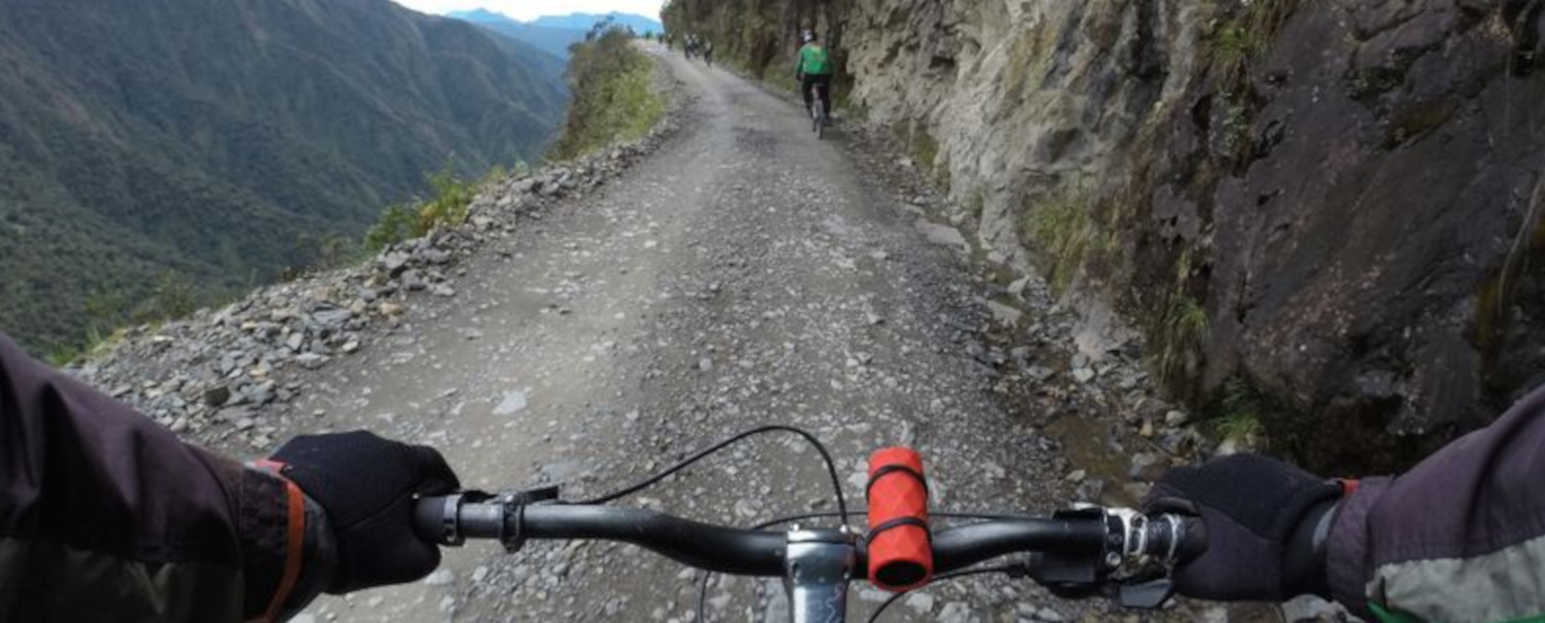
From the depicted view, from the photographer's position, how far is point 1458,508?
1259mm

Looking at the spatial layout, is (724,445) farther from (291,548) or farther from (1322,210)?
(1322,210)

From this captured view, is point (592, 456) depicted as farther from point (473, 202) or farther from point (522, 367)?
point (473, 202)

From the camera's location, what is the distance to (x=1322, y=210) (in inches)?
159

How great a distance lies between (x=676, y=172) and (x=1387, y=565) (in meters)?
10.8

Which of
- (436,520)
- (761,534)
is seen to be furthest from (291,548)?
(761,534)

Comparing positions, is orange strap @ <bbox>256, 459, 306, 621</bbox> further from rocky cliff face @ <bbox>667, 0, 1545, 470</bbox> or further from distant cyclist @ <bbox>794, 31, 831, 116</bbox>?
distant cyclist @ <bbox>794, 31, 831, 116</bbox>

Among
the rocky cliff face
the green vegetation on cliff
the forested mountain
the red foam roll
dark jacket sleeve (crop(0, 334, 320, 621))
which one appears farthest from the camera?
the forested mountain

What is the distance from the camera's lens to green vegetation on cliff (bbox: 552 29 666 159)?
63.6 ft

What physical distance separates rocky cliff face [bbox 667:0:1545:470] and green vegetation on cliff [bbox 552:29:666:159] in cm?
1012

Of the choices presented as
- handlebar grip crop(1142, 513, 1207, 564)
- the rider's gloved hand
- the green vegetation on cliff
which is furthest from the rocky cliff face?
the green vegetation on cliff

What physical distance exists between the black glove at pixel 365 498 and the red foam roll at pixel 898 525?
89cm

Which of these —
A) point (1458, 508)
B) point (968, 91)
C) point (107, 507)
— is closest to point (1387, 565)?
point (1458, 508)

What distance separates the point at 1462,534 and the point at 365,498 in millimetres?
1914

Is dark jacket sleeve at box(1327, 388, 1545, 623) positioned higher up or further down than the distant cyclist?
further down
